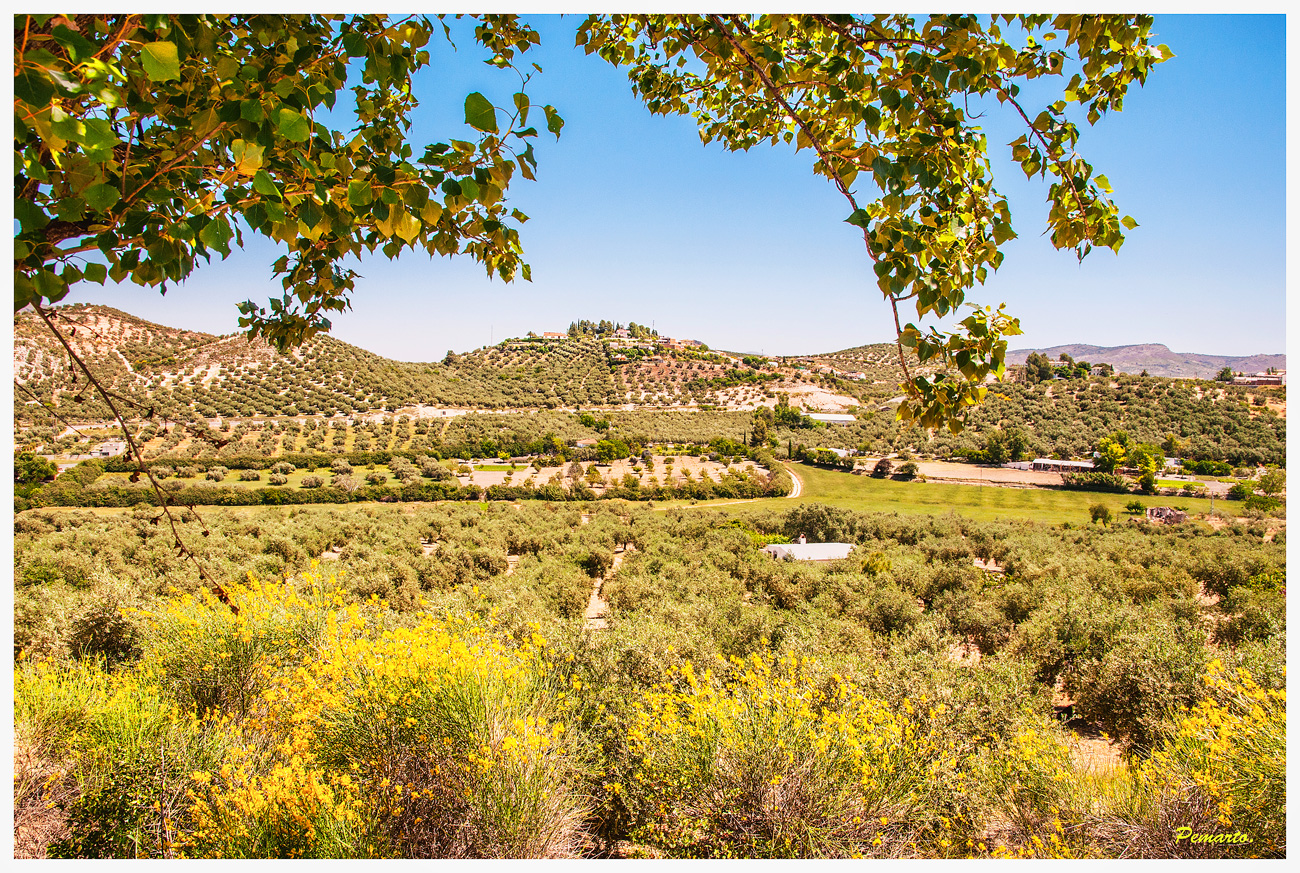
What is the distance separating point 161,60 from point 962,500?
45.7m

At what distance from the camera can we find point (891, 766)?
158 inches

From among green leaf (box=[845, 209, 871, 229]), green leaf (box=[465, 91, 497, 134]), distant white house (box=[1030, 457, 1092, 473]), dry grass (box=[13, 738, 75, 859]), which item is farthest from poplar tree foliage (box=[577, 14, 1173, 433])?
distant white house (box=[1030, 457, 1092, 473])

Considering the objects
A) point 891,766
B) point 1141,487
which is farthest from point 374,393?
point 1141,487

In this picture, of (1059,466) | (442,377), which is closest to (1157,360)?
(1059,466)

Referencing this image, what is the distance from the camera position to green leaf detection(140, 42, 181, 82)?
112 centimetres

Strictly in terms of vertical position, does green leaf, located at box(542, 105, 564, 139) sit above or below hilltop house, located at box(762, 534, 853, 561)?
above

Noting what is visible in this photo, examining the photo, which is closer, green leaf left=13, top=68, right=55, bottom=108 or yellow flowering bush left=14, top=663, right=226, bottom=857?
green leaf left=13, top=68, right=55, bottom=108

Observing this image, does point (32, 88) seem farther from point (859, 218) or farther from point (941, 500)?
point (941, 500)

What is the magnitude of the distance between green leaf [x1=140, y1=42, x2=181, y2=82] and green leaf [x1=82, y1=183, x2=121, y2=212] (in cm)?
25

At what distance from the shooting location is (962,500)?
39.4 meters

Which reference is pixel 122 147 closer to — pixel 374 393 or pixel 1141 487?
pixel 1141 487

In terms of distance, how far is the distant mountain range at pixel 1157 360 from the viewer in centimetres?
7525

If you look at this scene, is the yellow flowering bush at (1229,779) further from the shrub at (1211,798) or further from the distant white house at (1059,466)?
the distant white house at (1059,466)

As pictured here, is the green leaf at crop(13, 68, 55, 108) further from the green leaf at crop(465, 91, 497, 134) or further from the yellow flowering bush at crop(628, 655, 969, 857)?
the yellow flowering bush at crop(628, 655, 969, 857)
